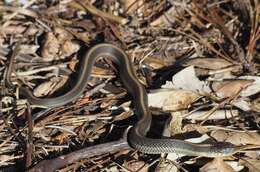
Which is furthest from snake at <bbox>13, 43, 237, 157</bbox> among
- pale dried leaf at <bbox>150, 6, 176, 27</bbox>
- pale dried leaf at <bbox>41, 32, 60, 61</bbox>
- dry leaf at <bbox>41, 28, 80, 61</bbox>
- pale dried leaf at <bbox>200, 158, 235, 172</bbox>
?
pale dried leaf at <bbox>150, 6, 176, 27</bbox>

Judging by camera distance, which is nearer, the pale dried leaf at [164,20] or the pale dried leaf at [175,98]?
the pale dried leaf at [175,98]

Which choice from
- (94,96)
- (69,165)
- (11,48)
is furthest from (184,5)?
(69,165)

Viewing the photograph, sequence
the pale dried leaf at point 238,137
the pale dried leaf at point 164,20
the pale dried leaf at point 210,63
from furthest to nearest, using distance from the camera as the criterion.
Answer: the pale dried leaf at point 164,20
the pale dried leaf at point 210,63
the pale dried leaf at point 238,137

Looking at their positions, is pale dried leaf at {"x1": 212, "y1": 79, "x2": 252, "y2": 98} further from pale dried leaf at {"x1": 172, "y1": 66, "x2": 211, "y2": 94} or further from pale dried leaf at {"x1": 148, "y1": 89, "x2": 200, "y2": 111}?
pale dried leaf at {"x1": 148, "y1": 89, "x2": 200, "y2": 111}

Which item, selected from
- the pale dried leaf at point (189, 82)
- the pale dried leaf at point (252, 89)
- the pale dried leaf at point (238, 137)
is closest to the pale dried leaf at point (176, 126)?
the pale dried leaf at point (238, 137)

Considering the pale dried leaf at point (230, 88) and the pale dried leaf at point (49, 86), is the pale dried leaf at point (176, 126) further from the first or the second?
the pale dried leaf at point (49, 86)

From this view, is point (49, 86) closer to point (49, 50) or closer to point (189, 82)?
point (49, 50)
